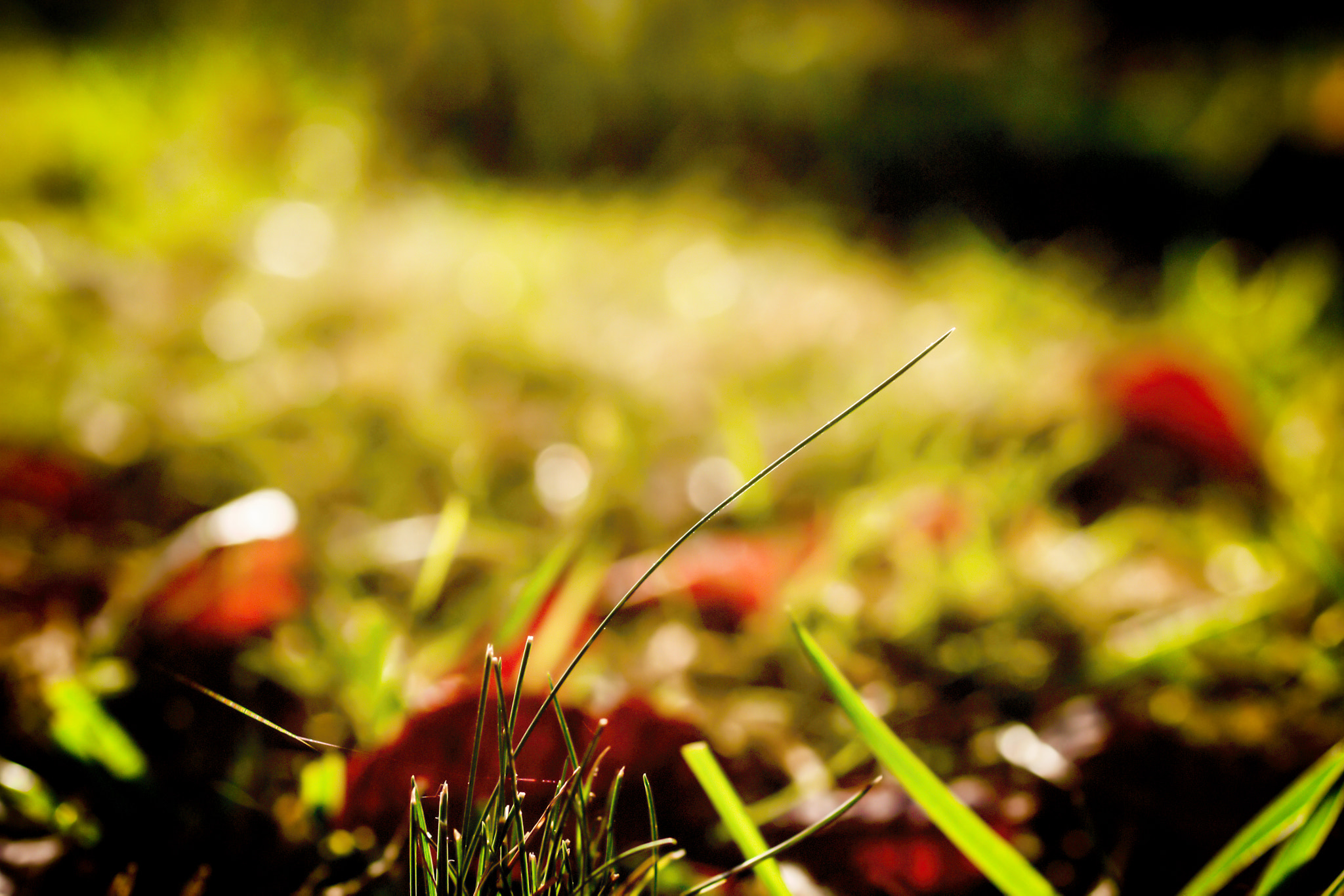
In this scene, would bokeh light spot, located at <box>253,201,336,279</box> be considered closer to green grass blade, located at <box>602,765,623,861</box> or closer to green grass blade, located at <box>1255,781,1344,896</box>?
green grass blade, located at <box>602,765,623,861</box>

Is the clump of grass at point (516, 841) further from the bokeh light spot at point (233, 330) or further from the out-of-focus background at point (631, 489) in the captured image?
the bokeh light spot at point (233, 330)

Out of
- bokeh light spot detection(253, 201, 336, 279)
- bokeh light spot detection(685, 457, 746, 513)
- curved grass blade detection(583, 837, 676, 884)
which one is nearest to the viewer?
curved grass blade detection(583, 837, 676, 884)

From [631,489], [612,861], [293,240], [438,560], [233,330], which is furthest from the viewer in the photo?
[293,240]

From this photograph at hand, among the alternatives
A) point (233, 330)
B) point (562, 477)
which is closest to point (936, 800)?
point (562, 477)

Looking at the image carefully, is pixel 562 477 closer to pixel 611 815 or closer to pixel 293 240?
pixel 611 815

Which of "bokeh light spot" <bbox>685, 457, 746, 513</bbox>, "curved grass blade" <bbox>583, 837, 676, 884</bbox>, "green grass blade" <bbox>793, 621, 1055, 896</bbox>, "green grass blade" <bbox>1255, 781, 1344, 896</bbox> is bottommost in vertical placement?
"green grass blade" <bbox>1255, 781, 1344, 896</bbox>

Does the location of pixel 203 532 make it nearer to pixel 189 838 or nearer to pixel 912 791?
pixel 189 838

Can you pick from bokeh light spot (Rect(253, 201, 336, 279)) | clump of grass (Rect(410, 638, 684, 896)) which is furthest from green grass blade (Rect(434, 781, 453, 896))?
bokeh light spot (Rect(253, 201, 336, 279))
